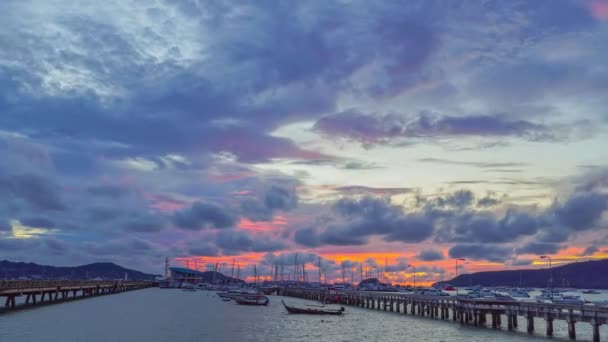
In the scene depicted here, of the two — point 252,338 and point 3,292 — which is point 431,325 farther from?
point 3,292

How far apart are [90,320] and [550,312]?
58.1m

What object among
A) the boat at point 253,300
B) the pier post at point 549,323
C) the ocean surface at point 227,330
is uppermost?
the pier post at point 549,323

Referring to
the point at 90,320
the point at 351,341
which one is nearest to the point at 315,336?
the point at 351,341

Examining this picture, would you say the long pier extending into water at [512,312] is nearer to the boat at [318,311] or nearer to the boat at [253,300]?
the boat at [318,311]

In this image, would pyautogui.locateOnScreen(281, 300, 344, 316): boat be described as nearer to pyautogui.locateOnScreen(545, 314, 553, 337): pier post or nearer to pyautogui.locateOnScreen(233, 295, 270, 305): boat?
pyautogui.locateOnScreen(233, 295, 270, 305): boat

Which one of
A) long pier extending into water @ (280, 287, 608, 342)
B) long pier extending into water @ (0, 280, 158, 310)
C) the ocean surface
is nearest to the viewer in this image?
long pier extending into water @ (280, 287, 608, 342)

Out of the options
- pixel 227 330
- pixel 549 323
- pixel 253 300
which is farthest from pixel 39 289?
→ pixel 549 323

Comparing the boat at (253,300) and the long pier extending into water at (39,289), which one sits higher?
the long pier extending into water at (39,289)

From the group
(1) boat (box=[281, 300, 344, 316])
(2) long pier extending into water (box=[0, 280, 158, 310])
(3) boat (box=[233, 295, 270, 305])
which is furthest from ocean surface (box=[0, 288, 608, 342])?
(3) boat (box=[233, 295, 270, 305])

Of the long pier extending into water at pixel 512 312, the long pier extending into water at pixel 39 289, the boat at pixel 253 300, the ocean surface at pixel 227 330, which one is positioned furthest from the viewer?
the boat at pixel 253 300

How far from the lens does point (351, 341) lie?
59.6 meters

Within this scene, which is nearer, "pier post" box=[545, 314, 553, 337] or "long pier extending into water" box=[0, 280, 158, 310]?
"pier post" box=[545, 314, 553, 337]

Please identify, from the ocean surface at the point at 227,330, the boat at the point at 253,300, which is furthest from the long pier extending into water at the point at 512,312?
the boat at the point at 253,300

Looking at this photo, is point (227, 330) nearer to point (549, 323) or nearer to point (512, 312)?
point (512, 312)
